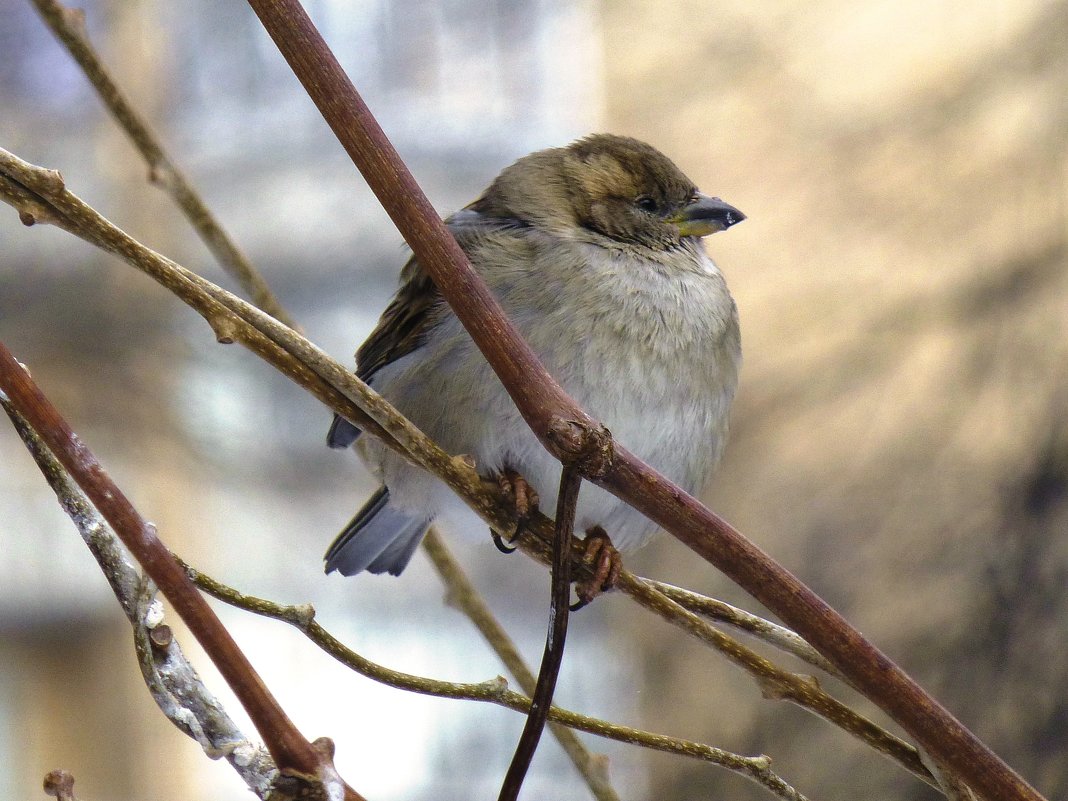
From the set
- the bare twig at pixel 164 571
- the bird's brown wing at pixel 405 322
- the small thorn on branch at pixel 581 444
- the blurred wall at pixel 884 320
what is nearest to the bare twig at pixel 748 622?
the small thorn on branch at pixel 581 444

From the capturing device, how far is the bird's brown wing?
1491 mm

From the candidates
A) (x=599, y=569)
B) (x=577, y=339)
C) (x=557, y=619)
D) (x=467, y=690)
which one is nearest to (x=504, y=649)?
(x=599, y=569)

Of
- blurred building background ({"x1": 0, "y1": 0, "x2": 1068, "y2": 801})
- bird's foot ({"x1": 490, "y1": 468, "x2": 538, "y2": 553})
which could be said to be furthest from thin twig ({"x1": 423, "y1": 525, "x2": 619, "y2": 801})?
blurred building background ({"x1": 0, "y1": 0, "x2": 1068, "y2": 801})

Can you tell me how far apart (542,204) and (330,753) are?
1.07 meters

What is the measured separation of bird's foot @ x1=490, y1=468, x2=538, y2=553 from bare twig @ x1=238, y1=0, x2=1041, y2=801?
31 cm

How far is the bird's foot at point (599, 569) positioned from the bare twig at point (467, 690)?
0.45 feet

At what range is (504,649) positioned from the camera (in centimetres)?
93

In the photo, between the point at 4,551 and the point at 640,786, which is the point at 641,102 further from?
the point at 4,551

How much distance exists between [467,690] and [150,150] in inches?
21.6

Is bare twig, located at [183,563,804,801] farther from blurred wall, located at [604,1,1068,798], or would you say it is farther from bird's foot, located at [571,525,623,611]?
blurred wall, located at [604,1,1068,798]

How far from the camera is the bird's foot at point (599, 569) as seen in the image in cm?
95

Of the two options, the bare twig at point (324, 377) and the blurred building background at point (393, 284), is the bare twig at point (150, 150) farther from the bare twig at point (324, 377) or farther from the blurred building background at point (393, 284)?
the blurred building background at point (393, 284)

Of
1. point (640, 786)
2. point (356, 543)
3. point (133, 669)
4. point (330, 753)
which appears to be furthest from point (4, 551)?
point (330, 753)

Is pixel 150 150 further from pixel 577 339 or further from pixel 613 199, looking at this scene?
pixel 613 199
